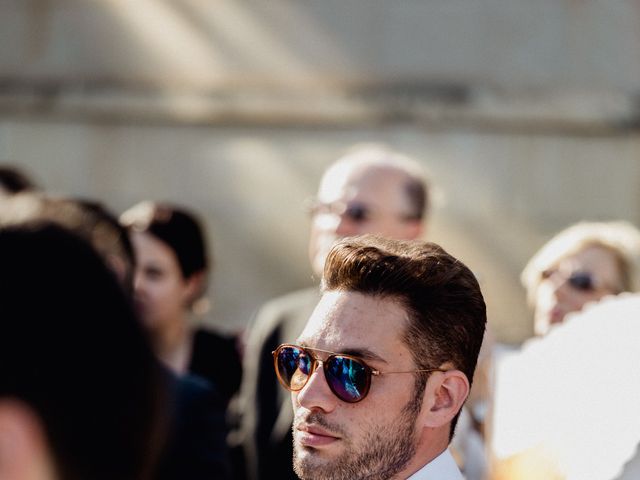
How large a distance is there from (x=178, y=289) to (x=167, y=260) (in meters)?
0.13

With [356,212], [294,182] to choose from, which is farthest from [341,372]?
[294,182]

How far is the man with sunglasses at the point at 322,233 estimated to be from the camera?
3.85 m

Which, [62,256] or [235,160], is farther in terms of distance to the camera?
[235,160]

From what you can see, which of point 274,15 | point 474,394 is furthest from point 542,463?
point 274,15

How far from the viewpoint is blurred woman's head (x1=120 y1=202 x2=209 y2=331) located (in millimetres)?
4238

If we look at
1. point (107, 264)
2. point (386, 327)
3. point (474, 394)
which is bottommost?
point (474, 394)

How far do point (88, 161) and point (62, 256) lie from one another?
568 cm

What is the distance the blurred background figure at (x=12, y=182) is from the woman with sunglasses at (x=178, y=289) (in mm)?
479

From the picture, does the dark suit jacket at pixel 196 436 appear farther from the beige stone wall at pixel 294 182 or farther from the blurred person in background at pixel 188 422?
the beige stone wall at pixel 294 182

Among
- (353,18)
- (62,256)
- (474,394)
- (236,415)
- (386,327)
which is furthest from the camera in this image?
(353,18)

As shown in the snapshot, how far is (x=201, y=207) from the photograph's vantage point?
260 inches

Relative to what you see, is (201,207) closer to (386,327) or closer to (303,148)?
(303,148)

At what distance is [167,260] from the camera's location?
169 inches

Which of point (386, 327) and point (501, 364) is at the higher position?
point (386, 327)
